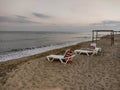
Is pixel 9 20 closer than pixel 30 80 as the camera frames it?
No

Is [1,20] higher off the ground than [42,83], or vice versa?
[1,20]

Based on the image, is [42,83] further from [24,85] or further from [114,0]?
[114,0]

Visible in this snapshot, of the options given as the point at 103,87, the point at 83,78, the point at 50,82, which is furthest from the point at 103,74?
the point at 50,82

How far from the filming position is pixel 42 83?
18.8 feet

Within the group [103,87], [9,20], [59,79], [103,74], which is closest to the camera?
[103,87]

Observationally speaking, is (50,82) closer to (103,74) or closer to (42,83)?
(42,83)

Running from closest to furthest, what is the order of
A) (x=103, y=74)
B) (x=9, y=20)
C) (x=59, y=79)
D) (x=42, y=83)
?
(x=42, y=83), (x=59, y=79), (x=103, y=74), (x=9, y=20)

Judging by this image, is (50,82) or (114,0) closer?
(50,82)

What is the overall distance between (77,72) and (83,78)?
2.83 feet

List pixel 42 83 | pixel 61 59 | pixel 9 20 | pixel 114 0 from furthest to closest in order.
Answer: pixel 9 20 < pixel 114 0 < pixel 61 59 < pixel 42 83

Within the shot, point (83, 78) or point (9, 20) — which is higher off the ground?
point (9, 20)

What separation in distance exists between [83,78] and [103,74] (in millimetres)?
1114

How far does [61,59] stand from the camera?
30.6 feet

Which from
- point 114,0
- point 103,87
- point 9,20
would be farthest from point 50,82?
point 9,20
